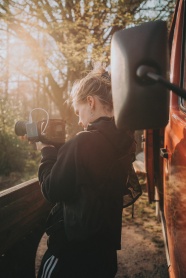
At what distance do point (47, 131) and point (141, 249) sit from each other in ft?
8.51

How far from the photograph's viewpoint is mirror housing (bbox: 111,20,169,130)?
2.66 feet

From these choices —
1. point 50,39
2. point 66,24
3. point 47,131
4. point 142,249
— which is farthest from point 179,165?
point 50,39

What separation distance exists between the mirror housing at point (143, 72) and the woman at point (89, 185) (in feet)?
1.46

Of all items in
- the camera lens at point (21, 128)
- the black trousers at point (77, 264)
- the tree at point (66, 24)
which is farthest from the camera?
the tree at point (66, 24)

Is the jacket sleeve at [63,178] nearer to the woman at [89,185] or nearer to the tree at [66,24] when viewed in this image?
the woman at [89,185]

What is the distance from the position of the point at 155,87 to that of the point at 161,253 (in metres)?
3.08

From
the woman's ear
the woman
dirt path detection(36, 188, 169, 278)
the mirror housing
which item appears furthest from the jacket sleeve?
dirt path detection(36, 188, 169, 278)

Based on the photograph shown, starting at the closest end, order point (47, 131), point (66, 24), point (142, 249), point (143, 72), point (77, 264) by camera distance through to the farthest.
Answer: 1. point (143, 72)
2. point (77, 264)
3. point (47, 131)
4. point (142, 249)
5. point (66, 24)

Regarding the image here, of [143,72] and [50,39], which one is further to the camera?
[50,39]

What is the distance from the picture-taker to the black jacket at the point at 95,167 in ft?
4.02

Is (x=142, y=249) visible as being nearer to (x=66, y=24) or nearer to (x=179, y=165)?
(x=179, y=165)

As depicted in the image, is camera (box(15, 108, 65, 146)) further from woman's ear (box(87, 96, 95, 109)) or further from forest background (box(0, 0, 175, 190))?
forest background (box(0, 0, 175, 190))

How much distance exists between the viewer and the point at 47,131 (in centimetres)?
158

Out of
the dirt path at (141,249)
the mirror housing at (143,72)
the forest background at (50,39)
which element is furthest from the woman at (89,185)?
the forest background at (50,39)
